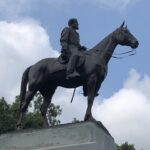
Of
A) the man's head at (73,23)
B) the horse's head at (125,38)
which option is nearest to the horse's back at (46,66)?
the man's head at (73,23)

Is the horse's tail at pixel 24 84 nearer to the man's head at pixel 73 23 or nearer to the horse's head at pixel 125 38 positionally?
the man's head at pixel 73 23

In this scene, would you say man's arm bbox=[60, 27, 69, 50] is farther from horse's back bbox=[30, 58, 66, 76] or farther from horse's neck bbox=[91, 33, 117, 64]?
horse's neck bbox=[91, 33, 117, 64]

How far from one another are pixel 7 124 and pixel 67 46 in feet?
61.1

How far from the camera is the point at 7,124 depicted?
3500 centimetres

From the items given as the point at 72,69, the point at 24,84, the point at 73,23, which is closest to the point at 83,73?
Answer: the point at 72,69

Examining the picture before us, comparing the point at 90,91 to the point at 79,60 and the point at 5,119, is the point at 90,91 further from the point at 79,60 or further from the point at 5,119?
the point at 5,119

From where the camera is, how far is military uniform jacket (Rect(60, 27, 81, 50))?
672 inches

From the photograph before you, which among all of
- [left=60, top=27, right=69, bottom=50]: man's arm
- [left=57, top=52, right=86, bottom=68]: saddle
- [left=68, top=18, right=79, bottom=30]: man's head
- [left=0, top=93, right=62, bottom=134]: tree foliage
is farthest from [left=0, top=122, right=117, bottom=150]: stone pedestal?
[left=0, top=93, right=62, bottom=134]: tree foliage

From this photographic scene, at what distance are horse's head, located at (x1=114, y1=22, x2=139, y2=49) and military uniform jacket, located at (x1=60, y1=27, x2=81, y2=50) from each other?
1.04 m

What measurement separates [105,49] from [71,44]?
94 cm

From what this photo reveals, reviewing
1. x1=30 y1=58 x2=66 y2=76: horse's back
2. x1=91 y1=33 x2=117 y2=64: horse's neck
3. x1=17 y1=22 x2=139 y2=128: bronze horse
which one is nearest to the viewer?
x1=17 y1=22 x2=139 y2=128: bronze horse

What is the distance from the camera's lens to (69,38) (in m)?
17.2

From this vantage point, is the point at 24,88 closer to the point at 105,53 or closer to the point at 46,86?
the point at 46,86

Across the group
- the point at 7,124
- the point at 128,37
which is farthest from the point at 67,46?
the point at 7,124
